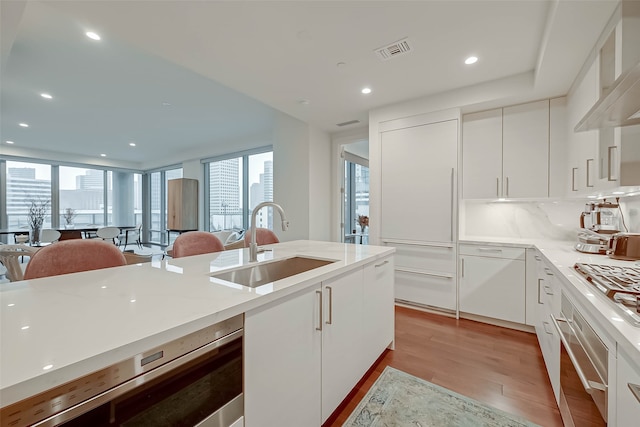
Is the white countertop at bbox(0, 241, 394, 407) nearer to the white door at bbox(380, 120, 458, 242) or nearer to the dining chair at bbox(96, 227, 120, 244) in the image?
the white door at bbox(380, 120, 458, 242)

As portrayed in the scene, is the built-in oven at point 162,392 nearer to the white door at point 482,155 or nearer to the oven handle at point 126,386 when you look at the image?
the oven handle at point 126,386

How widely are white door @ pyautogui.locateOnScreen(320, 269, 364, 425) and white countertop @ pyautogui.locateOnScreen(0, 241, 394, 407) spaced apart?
0.17 meters

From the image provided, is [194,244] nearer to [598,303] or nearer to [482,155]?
[598,303]

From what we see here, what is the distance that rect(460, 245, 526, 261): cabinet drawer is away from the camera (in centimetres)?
258

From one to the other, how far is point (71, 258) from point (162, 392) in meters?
1.18

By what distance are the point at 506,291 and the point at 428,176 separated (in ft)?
4.73

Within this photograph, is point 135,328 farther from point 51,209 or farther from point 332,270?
point 51,209

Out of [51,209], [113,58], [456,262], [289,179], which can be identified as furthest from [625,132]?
[51,209]

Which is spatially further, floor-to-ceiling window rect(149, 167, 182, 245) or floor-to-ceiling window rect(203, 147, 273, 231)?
floor-to-ceiling window rect(149, 167, 182, 245)

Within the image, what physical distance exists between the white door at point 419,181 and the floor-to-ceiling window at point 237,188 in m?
2.65

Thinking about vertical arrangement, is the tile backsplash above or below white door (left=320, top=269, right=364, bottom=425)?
above

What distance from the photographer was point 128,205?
8.48m

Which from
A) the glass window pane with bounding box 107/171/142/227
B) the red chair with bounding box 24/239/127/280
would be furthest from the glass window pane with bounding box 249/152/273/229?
the glass window pane with bounding box 107/171/142/227

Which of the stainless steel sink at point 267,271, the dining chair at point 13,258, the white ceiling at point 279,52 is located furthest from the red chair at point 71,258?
the dining chair at point 13,258
